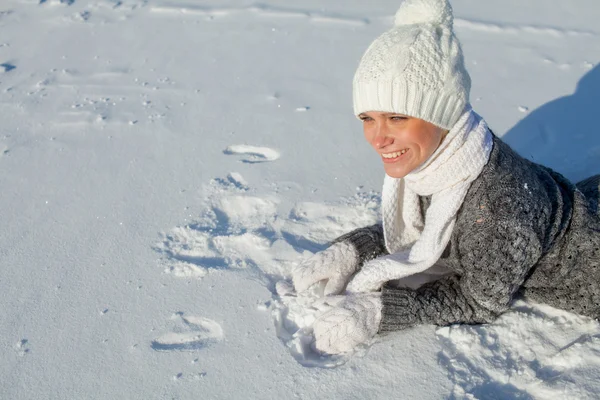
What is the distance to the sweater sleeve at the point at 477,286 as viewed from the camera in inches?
70.2

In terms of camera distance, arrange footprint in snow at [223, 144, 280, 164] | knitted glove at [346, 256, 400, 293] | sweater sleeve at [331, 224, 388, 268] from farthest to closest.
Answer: footprint in snow at [223, 144, 280, 164], sweater sleeve at [331, 224, 388, 268], knitted glove at [346, 256, 400, 293]

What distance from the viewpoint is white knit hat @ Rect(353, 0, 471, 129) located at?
1.75 metres

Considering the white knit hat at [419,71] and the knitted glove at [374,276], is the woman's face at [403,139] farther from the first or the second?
the knitted glove at [374,276]

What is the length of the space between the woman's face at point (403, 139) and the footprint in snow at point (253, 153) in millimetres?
1154

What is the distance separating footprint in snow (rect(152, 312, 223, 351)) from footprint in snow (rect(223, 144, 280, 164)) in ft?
3.53

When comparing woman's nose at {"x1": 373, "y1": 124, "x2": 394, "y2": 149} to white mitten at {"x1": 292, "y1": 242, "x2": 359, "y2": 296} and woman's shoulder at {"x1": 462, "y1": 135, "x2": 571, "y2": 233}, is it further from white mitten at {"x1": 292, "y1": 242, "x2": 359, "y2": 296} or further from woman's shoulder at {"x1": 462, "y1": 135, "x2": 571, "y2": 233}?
white mitten at {"x1": 292, "y1": 242, "x2": 359, "y2": 296}

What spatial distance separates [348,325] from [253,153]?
1396 mm

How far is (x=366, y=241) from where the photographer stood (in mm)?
2270

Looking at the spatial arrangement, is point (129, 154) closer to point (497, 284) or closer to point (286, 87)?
point (286, 87)

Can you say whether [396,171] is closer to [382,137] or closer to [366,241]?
[382,137]

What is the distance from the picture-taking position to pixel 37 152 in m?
3.08

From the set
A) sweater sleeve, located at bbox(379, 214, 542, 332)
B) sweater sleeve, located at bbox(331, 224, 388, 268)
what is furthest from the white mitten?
sweater sleeve, located at bbox(379, 214, 542, 332)

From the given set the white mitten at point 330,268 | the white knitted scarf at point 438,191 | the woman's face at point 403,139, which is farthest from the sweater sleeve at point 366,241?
the woman's face at point 403,139

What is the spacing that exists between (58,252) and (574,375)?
Result: 1.96 metres
